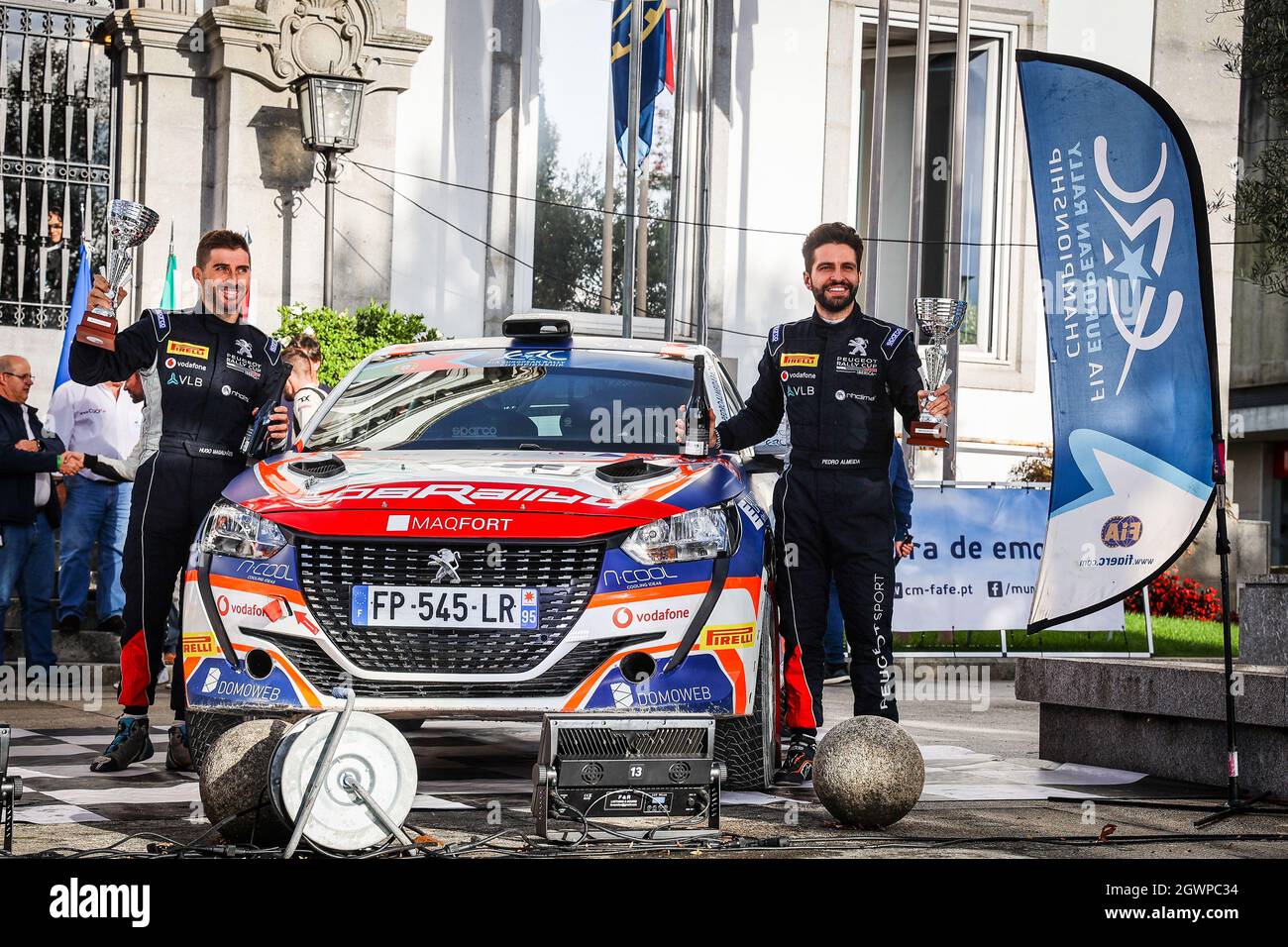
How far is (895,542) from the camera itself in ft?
29.1

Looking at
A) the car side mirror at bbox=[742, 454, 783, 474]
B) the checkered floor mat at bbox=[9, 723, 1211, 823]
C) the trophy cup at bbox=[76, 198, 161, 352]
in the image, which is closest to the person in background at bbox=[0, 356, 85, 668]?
the checkered floor mat at bbox=[9, 723, 1211, 823]

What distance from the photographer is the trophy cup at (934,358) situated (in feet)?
23.4

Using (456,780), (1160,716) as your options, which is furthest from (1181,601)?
(456,780)

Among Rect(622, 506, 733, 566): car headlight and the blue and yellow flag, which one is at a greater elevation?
the blue and yellow flag

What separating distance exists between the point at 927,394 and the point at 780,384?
65cm

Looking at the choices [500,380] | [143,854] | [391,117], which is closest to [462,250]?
[391,117]

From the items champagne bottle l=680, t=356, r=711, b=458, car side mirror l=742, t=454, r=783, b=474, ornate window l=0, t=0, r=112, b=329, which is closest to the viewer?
champagne bottle l=680, t=356, r=711, b=458

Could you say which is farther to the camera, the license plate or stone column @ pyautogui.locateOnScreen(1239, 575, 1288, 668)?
stone column @ pyautogui.locateOnScreen(1239, 575, 1288, 668)

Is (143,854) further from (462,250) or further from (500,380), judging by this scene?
(462,250)

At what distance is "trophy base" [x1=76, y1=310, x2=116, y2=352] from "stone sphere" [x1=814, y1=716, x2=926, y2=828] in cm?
327

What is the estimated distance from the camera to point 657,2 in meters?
17.1

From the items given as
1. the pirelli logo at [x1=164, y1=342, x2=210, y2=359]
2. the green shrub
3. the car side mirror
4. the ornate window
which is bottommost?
the car side mirror

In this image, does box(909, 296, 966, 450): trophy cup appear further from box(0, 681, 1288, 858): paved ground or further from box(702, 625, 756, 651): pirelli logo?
box(0, 681, 1288, 858): paved ground

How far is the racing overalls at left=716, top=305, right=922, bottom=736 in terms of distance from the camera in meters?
7.34
